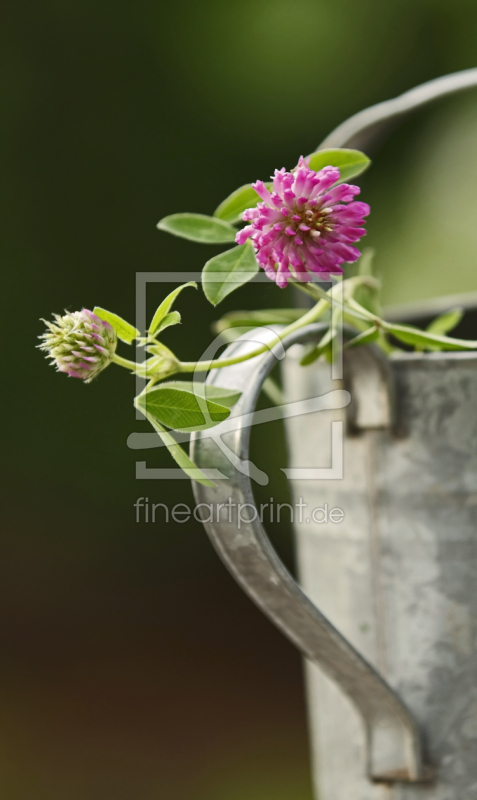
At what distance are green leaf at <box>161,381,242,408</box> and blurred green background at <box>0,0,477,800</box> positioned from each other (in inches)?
19.4

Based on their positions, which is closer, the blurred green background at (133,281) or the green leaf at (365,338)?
the green leaf at (365,338)

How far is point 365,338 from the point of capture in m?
0.26

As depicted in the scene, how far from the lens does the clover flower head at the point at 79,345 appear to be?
21 cm

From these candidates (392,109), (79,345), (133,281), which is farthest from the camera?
(133,281)

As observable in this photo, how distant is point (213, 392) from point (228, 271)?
0.14ft

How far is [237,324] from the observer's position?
0.32 meters

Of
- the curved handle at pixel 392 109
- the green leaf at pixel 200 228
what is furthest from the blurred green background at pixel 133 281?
the green leaf at pixel 200 228

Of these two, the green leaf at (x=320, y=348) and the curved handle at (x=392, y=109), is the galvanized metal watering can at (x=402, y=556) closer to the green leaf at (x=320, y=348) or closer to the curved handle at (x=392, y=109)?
the green leaf at (x=320, y=348)

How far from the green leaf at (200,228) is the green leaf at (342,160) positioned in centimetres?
4

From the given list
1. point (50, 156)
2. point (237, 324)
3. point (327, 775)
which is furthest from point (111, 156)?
point (327, 775)

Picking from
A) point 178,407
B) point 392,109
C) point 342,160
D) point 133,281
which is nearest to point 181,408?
point 178,407

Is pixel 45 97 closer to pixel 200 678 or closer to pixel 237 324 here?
pixel 237 324

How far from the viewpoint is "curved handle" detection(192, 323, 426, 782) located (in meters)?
0.22

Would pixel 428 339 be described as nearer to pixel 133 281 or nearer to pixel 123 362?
pixel 123 362
